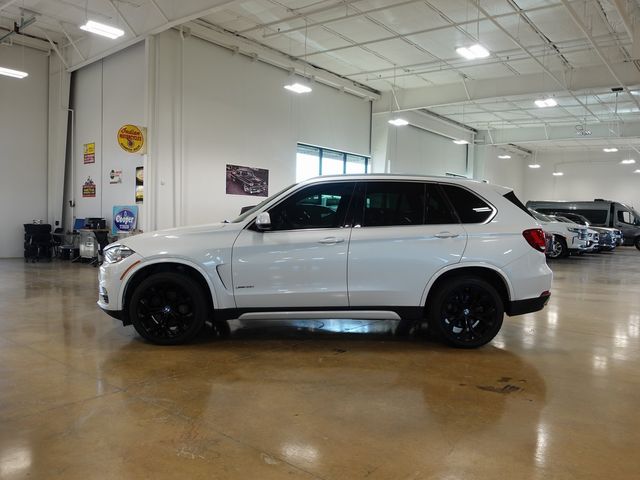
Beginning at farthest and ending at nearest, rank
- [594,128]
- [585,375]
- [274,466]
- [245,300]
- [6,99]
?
[594,128]
[6,99]
[245,300]
[585,375]
[274,466]

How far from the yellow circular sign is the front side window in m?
7.32

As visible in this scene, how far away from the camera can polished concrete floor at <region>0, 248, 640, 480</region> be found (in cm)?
238

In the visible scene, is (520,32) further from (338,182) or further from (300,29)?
(338,182)

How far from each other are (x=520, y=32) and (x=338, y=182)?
32.5 ft

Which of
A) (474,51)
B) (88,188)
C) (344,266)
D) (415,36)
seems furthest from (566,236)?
(88,188)

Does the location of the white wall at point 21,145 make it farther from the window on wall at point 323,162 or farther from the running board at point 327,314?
the running board at point 327,314

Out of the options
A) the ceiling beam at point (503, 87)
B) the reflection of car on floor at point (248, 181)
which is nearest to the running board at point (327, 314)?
the reflection of car on floor at point (248, 181)

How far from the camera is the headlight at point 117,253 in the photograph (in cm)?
434

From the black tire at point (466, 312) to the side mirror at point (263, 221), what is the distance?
1.63 metres

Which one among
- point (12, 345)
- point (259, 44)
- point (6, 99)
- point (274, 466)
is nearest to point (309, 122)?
point (259, 44)

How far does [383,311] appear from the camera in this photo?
4.30 meters

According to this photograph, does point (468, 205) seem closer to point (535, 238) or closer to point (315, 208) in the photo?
point (535, 238)

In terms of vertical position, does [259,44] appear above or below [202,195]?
above

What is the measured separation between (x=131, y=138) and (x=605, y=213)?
61.0 feet
